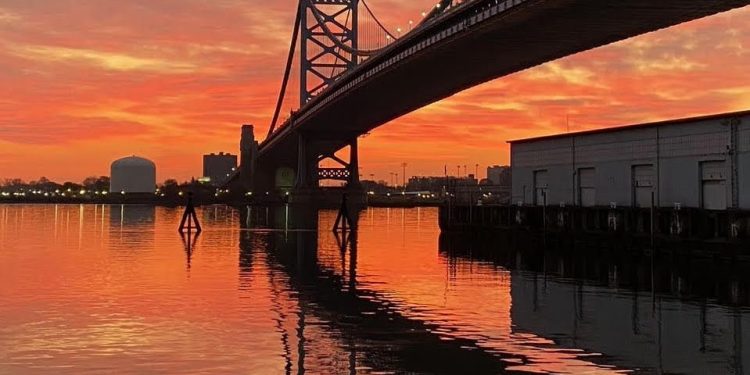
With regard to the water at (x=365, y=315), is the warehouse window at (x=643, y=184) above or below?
above

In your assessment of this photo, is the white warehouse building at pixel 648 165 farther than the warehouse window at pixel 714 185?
No

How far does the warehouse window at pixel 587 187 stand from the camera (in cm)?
4769

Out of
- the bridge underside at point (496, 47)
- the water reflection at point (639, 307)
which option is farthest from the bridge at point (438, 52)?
the water reflection at point (639, 307)

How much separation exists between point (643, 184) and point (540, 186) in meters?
11.4

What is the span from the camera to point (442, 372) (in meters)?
11.7

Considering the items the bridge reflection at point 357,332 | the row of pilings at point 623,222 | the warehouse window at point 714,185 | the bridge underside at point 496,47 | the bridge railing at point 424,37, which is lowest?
the bridge reflection at point 357,332

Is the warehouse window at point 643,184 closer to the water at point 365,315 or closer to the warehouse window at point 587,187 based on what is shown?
the warehouse window at point 587,187

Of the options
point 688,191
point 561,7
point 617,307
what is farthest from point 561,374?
point 561,7

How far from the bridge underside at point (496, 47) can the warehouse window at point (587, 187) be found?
9462 mm

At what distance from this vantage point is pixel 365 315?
56.2ft

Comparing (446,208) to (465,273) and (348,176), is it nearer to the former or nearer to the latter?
(465,273)

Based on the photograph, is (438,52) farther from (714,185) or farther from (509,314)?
(509,314)

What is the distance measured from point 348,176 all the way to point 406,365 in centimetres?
13167

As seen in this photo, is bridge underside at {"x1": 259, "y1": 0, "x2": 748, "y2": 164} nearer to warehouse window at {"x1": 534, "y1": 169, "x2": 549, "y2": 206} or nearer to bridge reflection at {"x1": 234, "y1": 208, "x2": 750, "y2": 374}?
warehouse window at {"x1": 534, "y1": 169, "x2": 549, "y2": 206}
